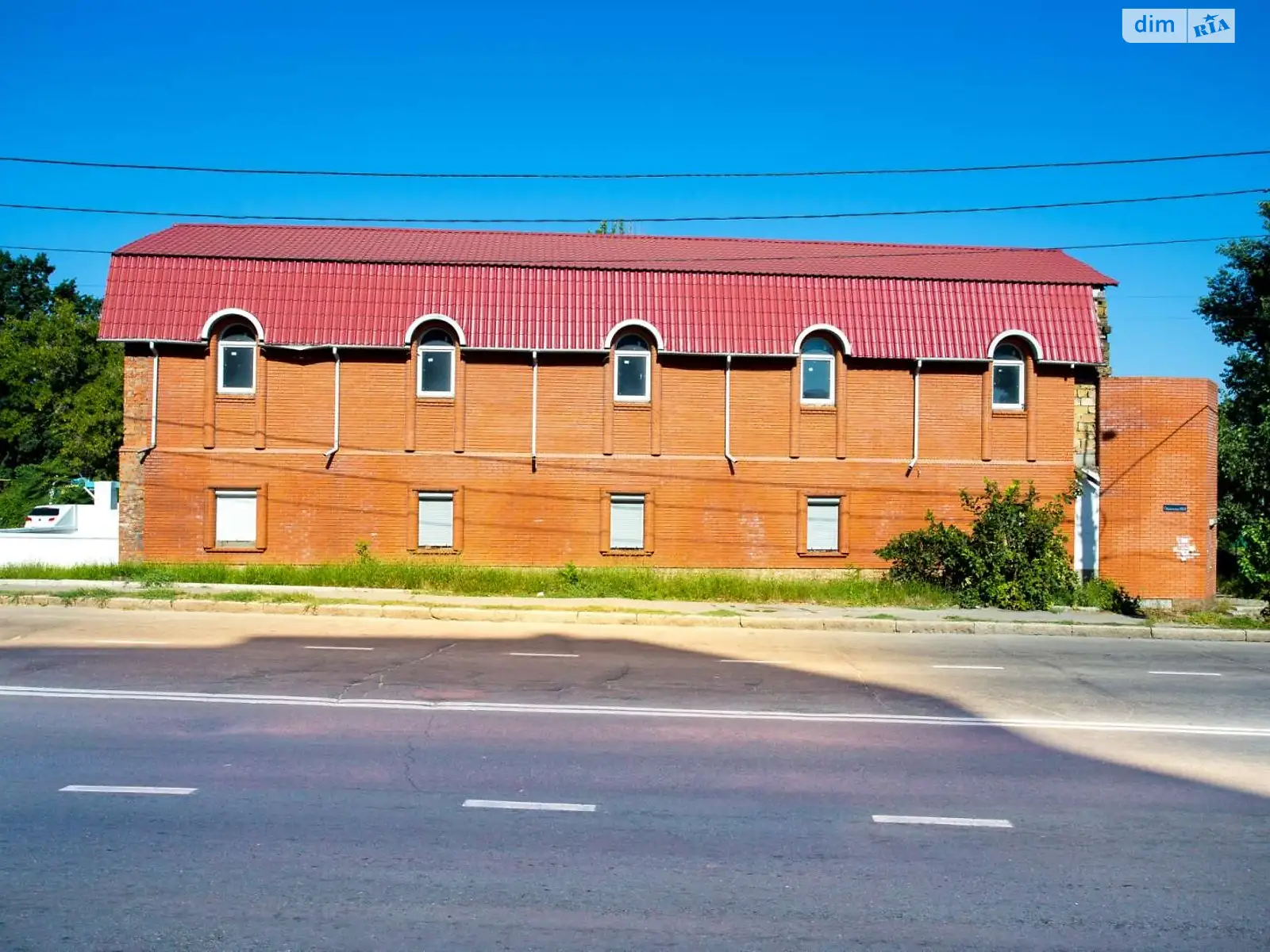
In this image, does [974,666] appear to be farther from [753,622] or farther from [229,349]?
[229,349]

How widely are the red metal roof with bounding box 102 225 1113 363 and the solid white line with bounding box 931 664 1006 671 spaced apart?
36.0 ft

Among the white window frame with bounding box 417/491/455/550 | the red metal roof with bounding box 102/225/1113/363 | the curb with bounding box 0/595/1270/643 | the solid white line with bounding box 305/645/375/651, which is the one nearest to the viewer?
the solid white line with bounding box 305/645/375/651

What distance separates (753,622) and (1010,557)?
5.81 m

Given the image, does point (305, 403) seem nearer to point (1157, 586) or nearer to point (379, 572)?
point (379, 572)

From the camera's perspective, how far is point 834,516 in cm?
2422

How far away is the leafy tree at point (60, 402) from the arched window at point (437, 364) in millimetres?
29096

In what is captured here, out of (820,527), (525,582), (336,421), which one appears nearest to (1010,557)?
(820,527)

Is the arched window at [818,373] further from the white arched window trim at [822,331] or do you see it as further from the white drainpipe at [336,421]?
the white drainpipe at [336,421]

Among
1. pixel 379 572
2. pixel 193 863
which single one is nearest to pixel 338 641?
pixel 379 572

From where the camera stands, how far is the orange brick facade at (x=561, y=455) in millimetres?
23297

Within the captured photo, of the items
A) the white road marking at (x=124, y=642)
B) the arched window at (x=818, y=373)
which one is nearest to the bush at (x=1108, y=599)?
the arched window at (x=818, y=373)

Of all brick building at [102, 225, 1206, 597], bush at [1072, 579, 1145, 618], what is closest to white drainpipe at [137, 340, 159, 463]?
brick building at [102, 225, 1206, 597]

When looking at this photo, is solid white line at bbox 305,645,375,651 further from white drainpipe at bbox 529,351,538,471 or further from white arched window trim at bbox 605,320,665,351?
white arched window trim at bbox 605,320,665,351

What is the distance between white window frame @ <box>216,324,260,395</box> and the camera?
23250 millimetres
